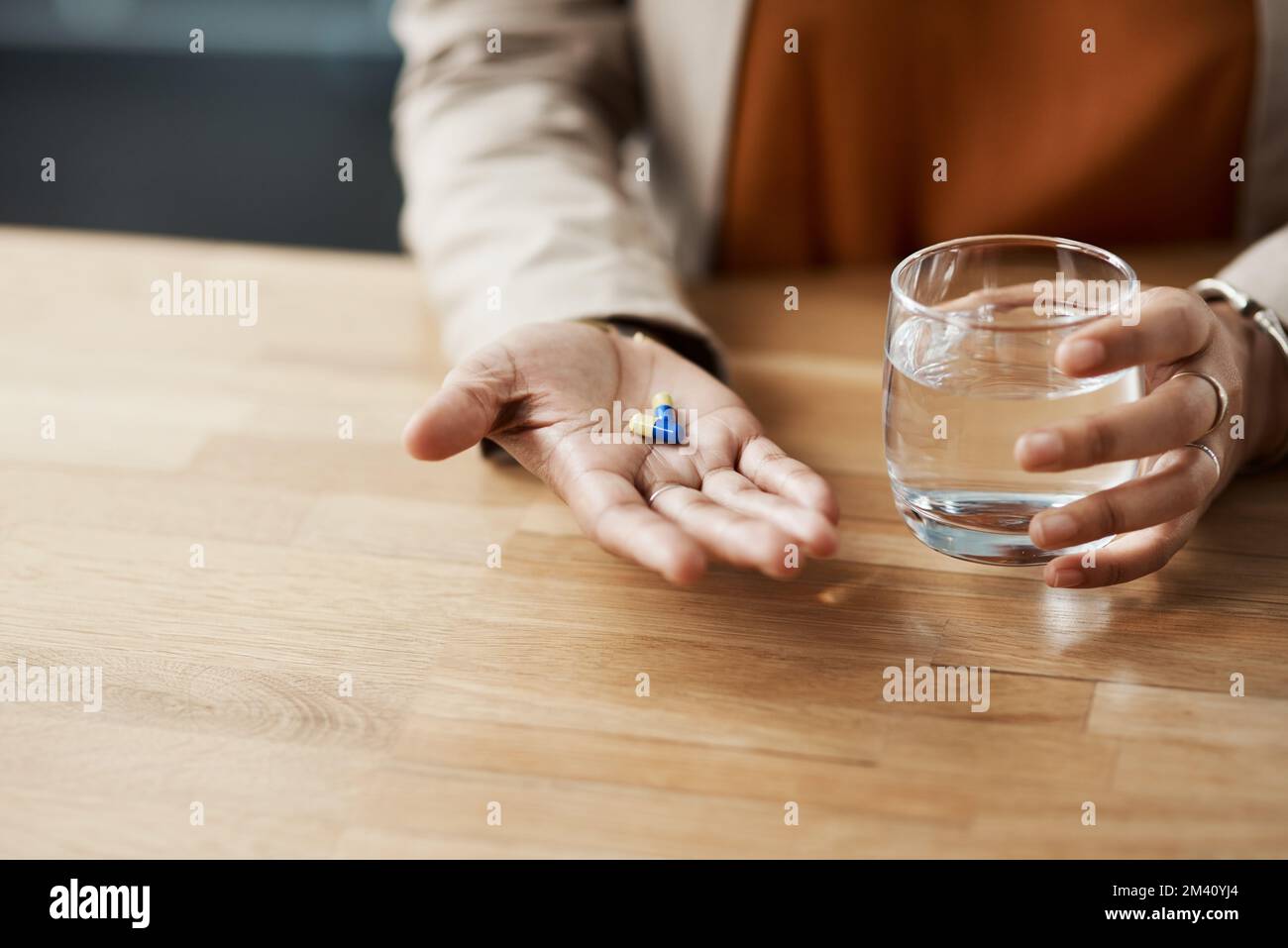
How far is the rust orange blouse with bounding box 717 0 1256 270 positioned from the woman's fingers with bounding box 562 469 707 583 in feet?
1.77

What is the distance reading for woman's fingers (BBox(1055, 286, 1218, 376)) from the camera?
0.64 m

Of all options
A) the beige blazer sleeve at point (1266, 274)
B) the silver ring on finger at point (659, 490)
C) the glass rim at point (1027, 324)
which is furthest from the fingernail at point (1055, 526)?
the beige blazer sleeve at point (1266, 274)

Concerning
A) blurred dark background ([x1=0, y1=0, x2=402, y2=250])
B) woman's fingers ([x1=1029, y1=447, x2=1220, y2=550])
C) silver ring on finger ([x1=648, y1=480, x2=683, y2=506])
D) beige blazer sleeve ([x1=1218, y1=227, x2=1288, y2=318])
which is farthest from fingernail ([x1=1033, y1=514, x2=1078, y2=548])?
blurred dark background ([x1=0, y1=0, x2=402, y2=250])

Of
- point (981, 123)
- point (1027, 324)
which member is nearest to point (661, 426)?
point (1027, 324)

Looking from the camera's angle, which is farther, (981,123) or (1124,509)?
(981,123)

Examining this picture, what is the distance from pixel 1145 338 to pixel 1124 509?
0.31 feet

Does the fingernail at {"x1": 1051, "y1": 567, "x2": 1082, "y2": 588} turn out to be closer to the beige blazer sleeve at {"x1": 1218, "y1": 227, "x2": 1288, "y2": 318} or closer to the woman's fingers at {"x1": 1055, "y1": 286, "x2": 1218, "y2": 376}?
the woman's fingers at {"x1": 1055, "y1": 286, "x2": 1218, "y2": 376}

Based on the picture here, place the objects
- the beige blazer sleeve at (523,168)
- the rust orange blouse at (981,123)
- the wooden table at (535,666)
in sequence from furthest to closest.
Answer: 1. the rust orange blouse at (981,123)
2. the beige blazer sleeve at (523,168)
3. the wooden table at (535,666)

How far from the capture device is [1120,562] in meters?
0.71

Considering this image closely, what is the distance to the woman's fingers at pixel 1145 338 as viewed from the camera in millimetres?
644

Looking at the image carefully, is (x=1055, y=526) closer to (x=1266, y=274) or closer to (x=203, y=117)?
(x=1266, y=274)

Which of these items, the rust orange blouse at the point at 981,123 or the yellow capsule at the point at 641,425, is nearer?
the yellow capsule at the point at 641,425

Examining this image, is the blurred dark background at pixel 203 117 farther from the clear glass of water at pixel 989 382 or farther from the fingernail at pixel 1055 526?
the fingernail at pixel 1055 526
